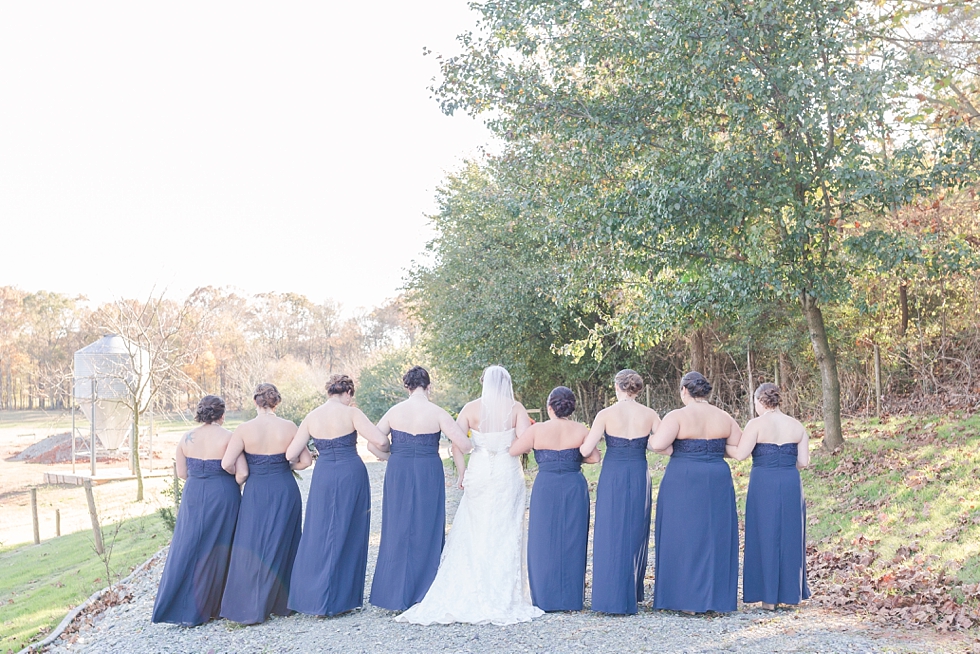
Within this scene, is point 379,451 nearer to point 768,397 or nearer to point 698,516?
point 698,516

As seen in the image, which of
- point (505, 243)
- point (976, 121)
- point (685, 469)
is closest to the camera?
point (685, 469)

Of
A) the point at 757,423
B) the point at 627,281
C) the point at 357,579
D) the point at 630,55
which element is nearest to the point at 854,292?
the point at 627,281

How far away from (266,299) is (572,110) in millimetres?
55797

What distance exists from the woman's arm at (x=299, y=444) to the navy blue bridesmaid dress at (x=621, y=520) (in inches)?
92.0

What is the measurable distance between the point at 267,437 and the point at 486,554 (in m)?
1.98

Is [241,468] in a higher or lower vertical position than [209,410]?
lower

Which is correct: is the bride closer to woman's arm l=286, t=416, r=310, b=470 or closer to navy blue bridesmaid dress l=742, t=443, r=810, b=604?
woman's arm l=286, t=416, r=310, b=470

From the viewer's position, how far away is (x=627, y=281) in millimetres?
13812

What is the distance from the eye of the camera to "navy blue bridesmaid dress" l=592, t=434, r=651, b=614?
20.5ft

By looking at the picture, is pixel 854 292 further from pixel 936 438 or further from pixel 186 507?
pixel 186 507

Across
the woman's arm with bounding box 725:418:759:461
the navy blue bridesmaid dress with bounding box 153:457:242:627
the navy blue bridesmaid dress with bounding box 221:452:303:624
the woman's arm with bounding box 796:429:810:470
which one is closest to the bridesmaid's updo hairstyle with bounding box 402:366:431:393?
the navy blue bridesmaid dress with bounding box 221:452:303:624

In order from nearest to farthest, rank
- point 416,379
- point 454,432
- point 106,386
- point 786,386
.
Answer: point 454,432
point 416,379
point 786,386
point 106,386

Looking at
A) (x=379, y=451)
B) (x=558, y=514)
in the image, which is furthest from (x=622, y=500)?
(x=379, y=451)

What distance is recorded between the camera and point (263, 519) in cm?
655
